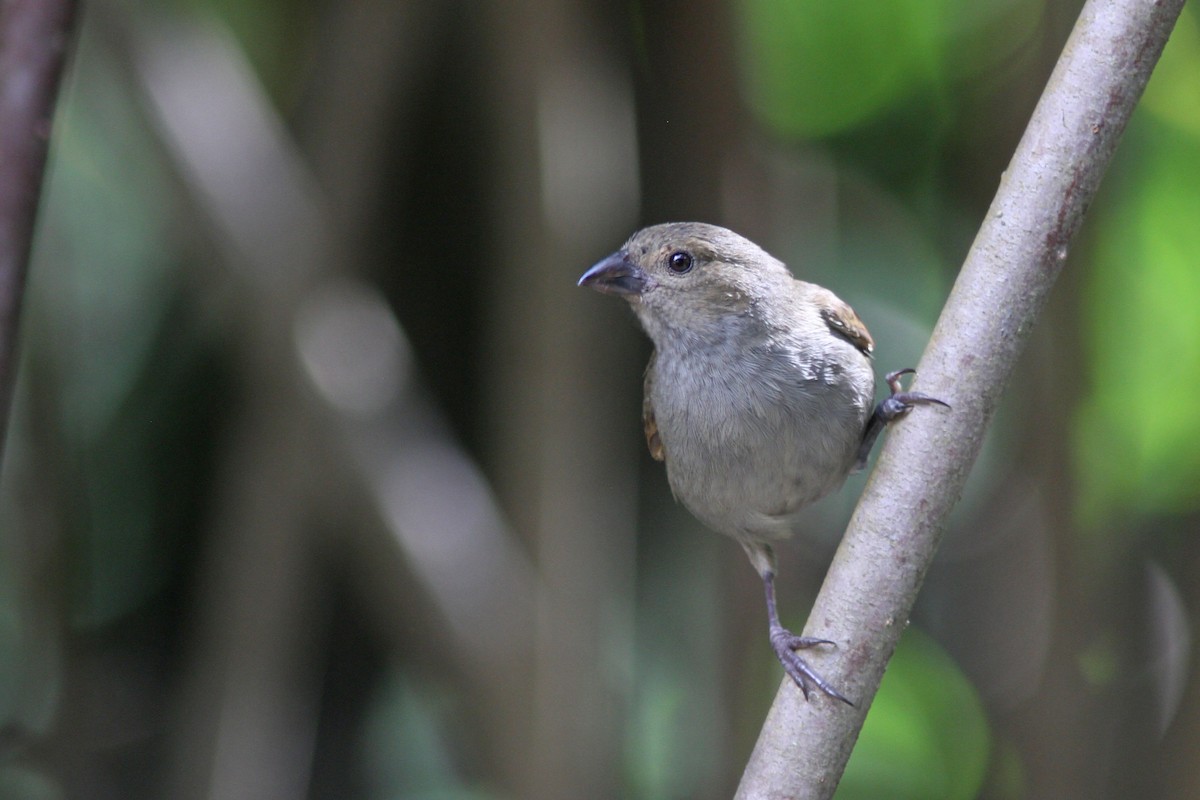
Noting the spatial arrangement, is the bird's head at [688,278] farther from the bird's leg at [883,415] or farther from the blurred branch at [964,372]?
the blurred branch at [964,372]

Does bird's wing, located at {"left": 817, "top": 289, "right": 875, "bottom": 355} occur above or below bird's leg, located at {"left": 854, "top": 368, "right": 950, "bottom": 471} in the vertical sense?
above

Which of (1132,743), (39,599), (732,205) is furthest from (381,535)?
(1132,743)

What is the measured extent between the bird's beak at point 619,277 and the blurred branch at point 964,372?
3.45 feet

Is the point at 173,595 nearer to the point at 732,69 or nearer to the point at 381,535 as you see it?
the point at 381,535

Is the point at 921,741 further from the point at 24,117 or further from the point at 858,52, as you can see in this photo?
the point at 24,117

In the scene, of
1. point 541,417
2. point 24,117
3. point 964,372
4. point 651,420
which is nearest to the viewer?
point 964,372

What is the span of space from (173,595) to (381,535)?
3.69ft

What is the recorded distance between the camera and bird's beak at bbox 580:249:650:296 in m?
2.63

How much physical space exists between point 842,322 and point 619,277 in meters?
0.54

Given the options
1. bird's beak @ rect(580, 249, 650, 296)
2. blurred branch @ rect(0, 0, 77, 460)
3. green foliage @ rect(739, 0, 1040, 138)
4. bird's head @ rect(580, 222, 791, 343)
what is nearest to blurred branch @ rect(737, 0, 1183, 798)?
bird's head @ rect(580, 222, 791, 343)

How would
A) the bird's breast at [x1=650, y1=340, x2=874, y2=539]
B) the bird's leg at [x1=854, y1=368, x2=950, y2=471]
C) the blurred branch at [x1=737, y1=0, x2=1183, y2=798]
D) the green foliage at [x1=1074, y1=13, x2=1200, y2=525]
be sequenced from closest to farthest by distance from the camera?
the blurred branch at [x1=737, y1=0, x2=1183, y2=798]
the bird's leg at [x1=854, y1=368, x2=950, y2=471]
the bird's breast at [x1=650, y1=340, x2=874, y2=539]
the green foliage at [x1=1074, y1=13, x2=1200, y2=525]

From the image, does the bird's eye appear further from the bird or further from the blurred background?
the blurred background

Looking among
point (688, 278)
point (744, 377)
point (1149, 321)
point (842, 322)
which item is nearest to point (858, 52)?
point (1149, 321)

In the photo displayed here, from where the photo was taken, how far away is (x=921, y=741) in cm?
389
